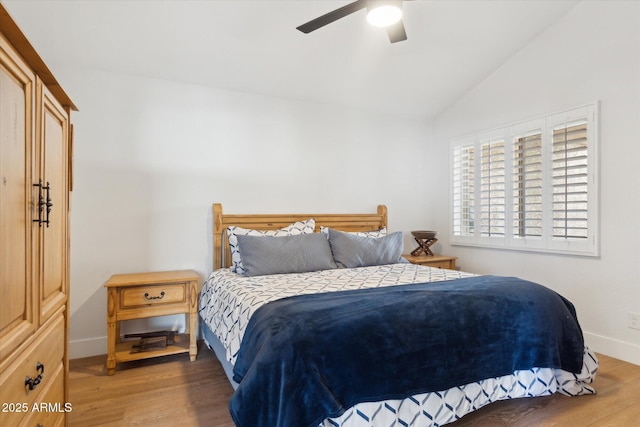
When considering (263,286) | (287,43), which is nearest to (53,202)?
(263,286)

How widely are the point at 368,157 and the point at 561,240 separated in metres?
2.10

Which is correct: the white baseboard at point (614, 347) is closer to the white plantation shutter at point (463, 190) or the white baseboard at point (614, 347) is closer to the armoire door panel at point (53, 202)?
the white plantation shutter at point (463, 190)

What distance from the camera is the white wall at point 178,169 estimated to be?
3021 millimetres

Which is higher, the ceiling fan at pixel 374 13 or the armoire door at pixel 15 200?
the ceiling fan at pixel 374 13

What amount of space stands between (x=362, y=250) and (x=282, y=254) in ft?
2.55

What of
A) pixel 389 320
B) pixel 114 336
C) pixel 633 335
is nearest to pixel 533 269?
pixel 633 335

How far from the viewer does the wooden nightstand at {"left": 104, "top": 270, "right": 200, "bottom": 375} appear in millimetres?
2682

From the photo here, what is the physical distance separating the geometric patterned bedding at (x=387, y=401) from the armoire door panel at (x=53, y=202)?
0.89 m

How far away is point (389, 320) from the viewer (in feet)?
5.78

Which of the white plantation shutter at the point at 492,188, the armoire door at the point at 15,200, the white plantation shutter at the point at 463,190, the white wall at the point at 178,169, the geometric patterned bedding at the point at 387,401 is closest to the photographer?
the armoire door at the point at 15,200

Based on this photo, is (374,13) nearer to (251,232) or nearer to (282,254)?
(282,254)

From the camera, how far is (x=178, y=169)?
3340 mm

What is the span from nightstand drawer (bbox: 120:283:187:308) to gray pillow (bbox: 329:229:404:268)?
135cm

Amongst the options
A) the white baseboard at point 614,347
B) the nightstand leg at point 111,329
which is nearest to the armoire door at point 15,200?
the nightstand leg at point 111,329
